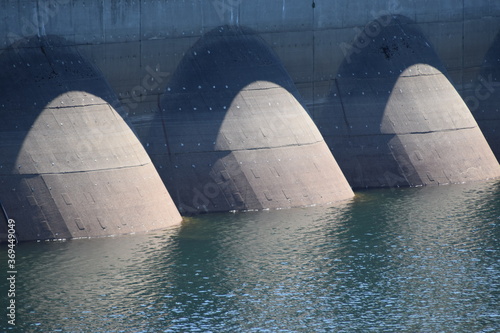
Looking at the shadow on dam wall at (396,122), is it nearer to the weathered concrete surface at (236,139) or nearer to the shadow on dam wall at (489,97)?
the weathered concrete surface at (236,139)

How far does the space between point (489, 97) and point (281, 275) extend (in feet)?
65.7

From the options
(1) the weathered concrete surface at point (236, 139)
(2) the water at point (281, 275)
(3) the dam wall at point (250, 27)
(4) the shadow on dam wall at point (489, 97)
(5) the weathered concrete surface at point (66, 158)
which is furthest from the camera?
(4) the shadow on dam wall at point (489, 97)

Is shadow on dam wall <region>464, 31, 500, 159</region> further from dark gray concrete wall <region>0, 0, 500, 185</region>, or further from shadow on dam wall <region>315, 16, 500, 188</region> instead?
shadow on dam wall <region>315, 16, 500, 188</region>

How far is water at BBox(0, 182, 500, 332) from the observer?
2448cm

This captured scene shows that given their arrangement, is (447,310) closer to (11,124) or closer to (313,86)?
(11,124)

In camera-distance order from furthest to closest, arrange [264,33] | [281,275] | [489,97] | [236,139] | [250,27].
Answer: [489,97], [264,33], [250,27], [236,139], [281,275]

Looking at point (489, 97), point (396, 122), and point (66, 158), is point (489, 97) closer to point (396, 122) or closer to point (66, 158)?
point (396, 122)

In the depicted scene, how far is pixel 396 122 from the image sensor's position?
40.1 meters

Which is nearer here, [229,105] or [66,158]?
[66,158]

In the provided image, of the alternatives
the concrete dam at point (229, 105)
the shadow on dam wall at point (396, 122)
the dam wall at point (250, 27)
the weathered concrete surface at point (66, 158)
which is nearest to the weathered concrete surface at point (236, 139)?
the concrete dam at point (229, 105)

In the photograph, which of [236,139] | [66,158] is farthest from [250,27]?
[66,158]

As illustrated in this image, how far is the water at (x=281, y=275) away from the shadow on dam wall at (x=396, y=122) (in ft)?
13.9

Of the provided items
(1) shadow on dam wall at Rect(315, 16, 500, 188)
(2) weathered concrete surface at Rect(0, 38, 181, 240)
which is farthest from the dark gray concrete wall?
(2) weathered concrete surface at Rect(0, 38, 181, 240)

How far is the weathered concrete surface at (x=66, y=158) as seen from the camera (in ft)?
102
